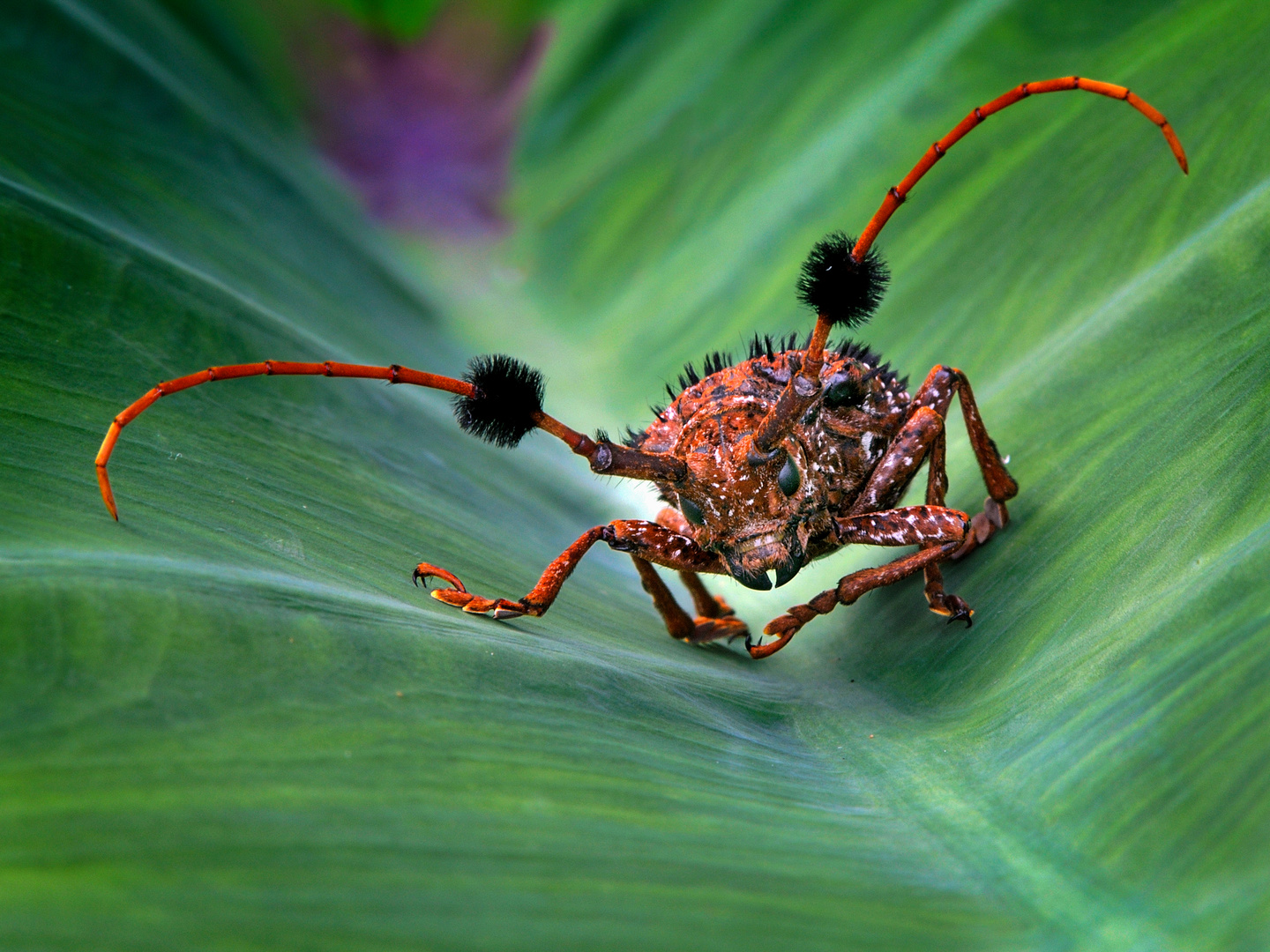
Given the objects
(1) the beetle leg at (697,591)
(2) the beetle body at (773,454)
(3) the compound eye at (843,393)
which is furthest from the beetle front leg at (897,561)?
(1) the beetle leg at (697,591)

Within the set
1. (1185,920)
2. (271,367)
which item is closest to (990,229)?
(271,367)

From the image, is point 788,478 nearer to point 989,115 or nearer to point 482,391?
point 482,391

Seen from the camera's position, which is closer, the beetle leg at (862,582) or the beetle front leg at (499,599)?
the beetle front leg at (499,599)

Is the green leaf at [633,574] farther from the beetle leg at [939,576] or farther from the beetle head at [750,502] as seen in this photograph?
the beetle head at [750,502]

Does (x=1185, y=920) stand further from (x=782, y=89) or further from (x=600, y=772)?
(x=782, y=89)

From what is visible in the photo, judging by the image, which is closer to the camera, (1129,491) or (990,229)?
(1129,491)

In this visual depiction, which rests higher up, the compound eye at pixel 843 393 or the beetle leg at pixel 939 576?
the compound eye at pixel 843 393

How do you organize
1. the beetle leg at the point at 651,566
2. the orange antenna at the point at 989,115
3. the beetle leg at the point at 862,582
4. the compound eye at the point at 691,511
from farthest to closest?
the compound eye at the point at 691,511
the beetle leg at the point at 862,582
the beetle leg at the point at 651,566
the orange antenna at the point at 989,115

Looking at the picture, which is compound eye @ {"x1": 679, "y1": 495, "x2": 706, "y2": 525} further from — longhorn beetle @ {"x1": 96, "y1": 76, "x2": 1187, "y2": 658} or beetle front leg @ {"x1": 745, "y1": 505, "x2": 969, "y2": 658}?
beetle front leg @ {"x1": 745, "y1": 505, "x2": 969, "y2": 658}

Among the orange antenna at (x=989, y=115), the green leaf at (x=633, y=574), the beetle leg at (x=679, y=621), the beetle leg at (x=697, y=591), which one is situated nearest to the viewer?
the green leaf at (x=633, y=574)
